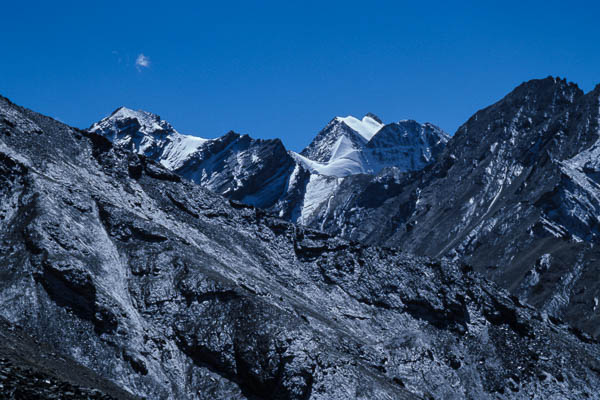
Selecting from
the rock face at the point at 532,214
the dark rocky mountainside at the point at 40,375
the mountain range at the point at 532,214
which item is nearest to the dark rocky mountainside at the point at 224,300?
the dark rocky mountainside at the point at 40,375

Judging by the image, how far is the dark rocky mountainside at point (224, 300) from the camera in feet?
170

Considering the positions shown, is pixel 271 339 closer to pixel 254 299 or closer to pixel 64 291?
pixel 254 299

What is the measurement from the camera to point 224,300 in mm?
58812

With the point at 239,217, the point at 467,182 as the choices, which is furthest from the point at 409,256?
the point at 467,182

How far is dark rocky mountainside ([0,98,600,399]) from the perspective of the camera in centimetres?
5178

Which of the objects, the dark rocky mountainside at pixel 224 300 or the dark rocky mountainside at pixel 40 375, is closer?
the dark rocky mountainside at pixel 40 375

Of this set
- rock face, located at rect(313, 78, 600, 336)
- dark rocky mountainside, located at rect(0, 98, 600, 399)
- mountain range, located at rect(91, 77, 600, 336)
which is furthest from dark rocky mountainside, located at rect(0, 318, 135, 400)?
rock face, located at rect(313, 78, 600, 336)

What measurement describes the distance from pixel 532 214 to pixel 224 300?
101 meters

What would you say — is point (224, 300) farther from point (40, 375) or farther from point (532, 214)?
point (532, 214)

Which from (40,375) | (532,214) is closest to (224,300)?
(40,375)

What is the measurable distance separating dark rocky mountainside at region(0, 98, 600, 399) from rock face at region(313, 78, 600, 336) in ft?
118

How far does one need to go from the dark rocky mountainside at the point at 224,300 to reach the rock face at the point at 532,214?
36020 mm

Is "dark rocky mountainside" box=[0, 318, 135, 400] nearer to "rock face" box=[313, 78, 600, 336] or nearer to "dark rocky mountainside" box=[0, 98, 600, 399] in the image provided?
"dark rocky mountainside" box=[0, 98, 600, 399]

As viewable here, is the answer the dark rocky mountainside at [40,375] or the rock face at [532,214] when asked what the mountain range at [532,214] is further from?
the dark rocky mountainside at [40,375]
